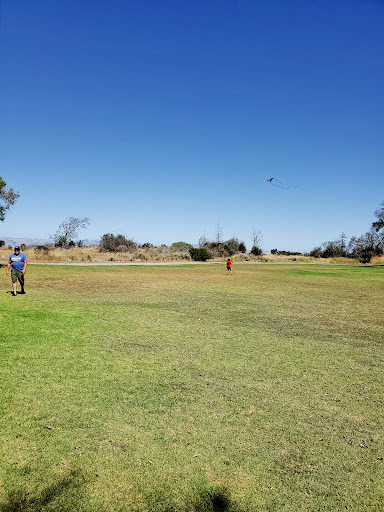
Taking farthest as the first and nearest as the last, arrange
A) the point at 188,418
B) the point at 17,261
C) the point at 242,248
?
the point at 242,248, the point at 17,261, the point at 188,418

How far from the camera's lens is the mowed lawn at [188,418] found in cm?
287

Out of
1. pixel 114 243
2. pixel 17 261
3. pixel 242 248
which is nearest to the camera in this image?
pixel 17 261

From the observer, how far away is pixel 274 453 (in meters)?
3.43

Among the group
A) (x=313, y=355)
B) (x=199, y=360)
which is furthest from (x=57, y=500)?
(x=313, y=355)

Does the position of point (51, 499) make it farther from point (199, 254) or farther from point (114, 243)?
point (114, 243)

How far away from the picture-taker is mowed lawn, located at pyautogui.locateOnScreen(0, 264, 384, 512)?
9.43ft

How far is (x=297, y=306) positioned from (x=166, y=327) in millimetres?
6137

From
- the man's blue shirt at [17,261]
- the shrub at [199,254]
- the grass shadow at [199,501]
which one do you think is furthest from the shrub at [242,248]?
the grass shadow at [199,501]

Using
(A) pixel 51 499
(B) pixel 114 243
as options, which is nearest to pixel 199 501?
(A) pixel 51 499

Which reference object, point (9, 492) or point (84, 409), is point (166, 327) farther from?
point (9, 492)

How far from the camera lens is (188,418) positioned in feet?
13.3

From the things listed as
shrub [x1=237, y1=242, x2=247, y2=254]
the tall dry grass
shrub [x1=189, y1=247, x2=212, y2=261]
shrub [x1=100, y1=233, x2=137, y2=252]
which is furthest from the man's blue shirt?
shrub [x1=237, y1=242, x2=247, y2=254]

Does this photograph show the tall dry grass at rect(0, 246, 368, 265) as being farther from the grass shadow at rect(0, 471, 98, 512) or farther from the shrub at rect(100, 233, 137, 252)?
the grass shadow at rect(0, 471, 98, 512)

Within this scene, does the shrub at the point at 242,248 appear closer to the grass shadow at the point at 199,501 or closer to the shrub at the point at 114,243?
the shrub at the point at 114,243
